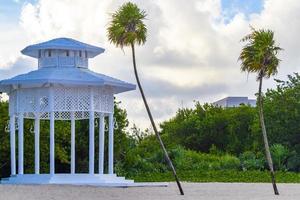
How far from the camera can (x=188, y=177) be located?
47.9 metres

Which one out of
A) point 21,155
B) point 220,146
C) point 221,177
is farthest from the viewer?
point 220,146

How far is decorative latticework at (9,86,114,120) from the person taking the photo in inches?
1566

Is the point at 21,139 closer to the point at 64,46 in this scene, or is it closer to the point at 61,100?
the point at 61,100

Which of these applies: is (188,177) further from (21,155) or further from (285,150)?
(285,150)

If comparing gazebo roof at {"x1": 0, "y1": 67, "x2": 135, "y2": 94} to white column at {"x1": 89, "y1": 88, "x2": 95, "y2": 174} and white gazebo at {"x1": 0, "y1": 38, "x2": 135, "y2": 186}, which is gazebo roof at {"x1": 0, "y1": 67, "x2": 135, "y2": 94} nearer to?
white gazebo at {"x1": 0, "y1": 38, "x2": 135, "y2": 186}

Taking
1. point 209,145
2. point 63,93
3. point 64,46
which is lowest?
point 209,145

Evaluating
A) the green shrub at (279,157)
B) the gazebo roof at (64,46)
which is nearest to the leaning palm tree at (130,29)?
the gazebo roof at (64,46)

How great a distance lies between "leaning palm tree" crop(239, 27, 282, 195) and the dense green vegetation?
11803 mm

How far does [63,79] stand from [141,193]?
768cm

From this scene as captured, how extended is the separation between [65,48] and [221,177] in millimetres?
11822

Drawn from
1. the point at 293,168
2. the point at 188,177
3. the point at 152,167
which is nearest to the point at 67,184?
the point at 188,177

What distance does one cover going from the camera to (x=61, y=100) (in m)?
39.8

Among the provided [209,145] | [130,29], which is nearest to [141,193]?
[130,29]

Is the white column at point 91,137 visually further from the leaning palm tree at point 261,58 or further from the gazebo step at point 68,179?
the leaning palm tree at point 261,58
